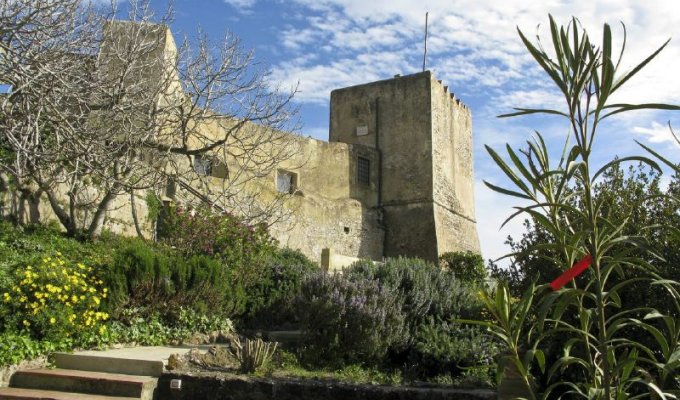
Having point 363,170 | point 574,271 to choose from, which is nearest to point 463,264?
point 363,170

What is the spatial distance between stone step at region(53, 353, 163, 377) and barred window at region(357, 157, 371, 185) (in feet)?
51.7

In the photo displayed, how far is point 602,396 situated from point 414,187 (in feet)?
64.8

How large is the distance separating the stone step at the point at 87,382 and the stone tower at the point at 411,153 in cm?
1582

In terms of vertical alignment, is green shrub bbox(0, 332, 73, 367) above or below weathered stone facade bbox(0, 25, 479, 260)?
below

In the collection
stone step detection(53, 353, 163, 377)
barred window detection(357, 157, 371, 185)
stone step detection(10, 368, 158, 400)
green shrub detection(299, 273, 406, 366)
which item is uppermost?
barred window detection(357, 157, 371, 185)

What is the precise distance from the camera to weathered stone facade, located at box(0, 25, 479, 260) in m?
20.7

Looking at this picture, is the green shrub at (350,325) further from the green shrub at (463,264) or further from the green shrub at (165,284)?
the green shrub at (463,264)

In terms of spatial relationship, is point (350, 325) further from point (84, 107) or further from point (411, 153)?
point (411, 153)

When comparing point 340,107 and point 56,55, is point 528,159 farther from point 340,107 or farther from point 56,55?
point 340,107

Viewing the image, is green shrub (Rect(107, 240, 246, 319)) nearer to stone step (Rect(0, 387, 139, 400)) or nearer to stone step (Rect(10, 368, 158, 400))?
stone step (Rect(10, 368, 158, 400))

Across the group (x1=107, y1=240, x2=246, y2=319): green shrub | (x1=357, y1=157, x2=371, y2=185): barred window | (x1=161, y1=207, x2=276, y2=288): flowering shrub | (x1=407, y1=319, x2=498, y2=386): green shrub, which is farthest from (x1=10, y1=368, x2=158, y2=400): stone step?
(x1=357, y1=157, x2=371, y2=185): barred window

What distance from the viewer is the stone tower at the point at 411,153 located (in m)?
22.4

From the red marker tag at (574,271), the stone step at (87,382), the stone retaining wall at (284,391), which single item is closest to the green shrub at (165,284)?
the stone step at (87,382)

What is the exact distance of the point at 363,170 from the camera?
2278cm
